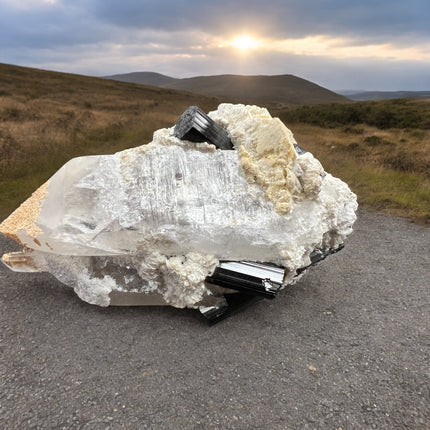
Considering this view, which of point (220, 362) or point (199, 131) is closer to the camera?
point (220, 362)

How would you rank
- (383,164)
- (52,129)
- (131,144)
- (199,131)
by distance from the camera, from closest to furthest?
(199,131) < (383,164) < (52,129) < (131,144)

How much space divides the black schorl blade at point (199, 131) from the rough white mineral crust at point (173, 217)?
0.10 metres

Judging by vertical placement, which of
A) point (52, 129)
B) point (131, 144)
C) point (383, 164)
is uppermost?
point (52, 129)

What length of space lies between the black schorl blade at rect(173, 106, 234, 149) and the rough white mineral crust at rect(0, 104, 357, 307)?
95 millimetres

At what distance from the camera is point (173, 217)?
133 inches

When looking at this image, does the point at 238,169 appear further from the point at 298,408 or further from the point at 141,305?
the point at 298,408

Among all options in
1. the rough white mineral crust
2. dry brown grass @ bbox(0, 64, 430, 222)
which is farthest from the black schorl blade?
dry brown grass @ bbox(0, 64, 430, 222)

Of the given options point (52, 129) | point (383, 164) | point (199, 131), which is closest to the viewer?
point (199, 131)

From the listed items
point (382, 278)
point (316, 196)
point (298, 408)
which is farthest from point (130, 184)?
point (382, 278)

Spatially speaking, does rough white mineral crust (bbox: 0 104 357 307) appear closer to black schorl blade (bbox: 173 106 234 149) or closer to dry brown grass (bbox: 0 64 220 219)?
black schorl blade (bbox: 173 106 234 149)

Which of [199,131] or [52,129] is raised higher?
[199,131]

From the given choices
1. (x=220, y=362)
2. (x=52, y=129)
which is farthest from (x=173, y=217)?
(x=52, y=129)

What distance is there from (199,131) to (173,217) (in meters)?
0.97

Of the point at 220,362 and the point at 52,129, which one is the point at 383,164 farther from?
the point at 52,129
